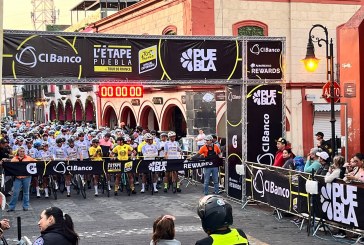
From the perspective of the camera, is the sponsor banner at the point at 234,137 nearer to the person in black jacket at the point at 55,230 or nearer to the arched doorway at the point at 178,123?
the person in black jacket at the point at 55,230

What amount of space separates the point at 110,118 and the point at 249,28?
1840 centimetres

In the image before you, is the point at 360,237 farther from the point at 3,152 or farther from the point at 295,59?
the point at 295,59

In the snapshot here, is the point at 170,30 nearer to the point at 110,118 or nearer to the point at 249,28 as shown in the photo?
the point at 249,28

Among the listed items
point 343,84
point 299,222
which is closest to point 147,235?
point 299,222

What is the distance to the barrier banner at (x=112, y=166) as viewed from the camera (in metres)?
18.1

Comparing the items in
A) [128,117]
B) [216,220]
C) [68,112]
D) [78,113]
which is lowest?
[216,220]

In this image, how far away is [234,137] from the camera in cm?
1812

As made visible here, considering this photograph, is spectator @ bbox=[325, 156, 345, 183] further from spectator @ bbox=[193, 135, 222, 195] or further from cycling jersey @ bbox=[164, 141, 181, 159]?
cycling jersey @ bbox=[164, 141, 181, 159]

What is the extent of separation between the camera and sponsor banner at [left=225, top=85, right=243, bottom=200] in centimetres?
1773

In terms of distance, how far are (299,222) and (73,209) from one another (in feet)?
20.6

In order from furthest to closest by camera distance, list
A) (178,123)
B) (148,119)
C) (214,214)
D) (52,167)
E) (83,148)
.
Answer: (148,119) < (178,123) < (83,148) < (52,167) < (214,214)

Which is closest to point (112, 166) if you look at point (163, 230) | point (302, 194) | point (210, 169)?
point (210, 169)

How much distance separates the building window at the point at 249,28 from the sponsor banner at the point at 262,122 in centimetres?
1313

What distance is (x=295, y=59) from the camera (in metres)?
31.4
